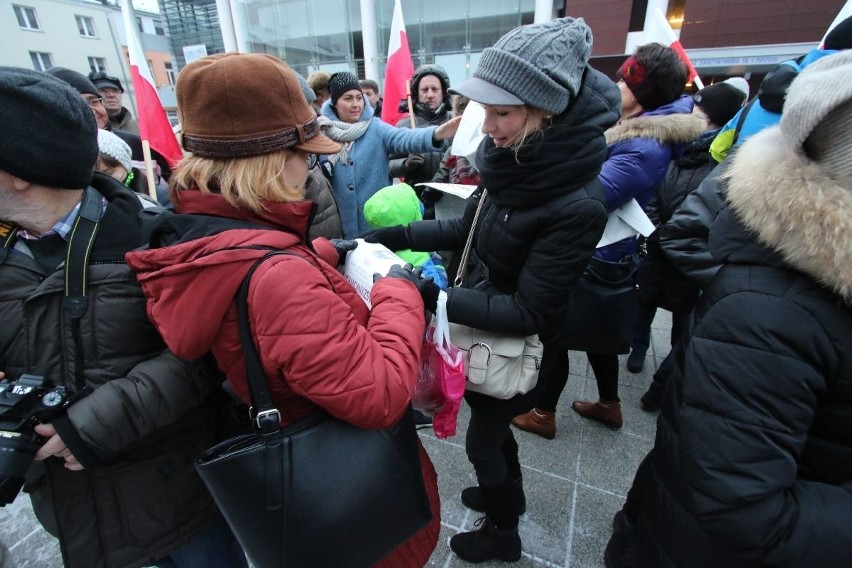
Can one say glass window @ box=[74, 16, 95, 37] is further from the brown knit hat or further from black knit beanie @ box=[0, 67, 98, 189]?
the brown knit hat

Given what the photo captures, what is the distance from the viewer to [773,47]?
43.2 feet

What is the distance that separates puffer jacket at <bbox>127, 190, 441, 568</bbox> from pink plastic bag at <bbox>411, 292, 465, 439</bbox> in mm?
257

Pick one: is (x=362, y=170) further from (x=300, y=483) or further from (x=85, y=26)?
(x=85, y=26)

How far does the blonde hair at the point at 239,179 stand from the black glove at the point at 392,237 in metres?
0.94

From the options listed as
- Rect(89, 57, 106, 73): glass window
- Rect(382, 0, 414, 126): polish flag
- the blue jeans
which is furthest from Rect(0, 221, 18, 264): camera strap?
Rect(89, 57, 106, 73): glass window

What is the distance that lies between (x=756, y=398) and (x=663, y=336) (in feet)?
11.6

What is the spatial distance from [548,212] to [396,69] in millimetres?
4033

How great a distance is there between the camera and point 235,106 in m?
1.06

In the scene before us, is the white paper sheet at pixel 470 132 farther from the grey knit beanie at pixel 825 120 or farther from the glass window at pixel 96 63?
the glass window at pixel 96 63

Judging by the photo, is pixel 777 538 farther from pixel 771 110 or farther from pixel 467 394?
pixel 771 110

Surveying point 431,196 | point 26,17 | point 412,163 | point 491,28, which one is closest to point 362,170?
point 431,196

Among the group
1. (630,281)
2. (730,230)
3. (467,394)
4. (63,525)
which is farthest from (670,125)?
(63,525)

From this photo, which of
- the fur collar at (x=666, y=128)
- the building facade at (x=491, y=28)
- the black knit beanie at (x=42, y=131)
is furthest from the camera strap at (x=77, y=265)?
the building facade at (x=491, y=28)

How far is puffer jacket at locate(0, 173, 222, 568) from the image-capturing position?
1.10m
